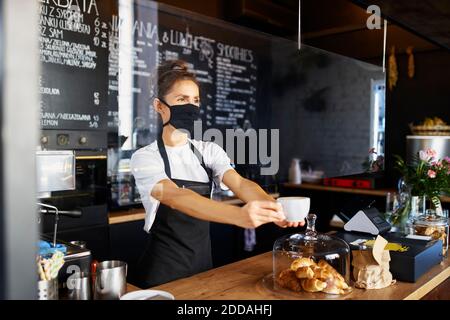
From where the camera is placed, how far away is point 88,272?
135cm

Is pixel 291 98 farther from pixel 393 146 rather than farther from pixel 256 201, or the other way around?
pixel 393 146

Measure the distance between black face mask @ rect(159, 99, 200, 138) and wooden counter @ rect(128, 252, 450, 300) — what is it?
0.59m

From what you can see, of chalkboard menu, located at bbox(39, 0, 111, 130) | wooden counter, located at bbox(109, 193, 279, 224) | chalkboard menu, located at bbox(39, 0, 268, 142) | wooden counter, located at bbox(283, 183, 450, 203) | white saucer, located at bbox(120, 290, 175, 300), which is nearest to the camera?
white saucer, located at bbox(120, 290, 175, 300)

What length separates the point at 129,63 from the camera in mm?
1944

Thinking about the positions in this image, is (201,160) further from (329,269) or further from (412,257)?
(412,257)

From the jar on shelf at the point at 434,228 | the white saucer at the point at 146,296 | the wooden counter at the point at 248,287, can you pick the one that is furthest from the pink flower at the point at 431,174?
the white saucer at the point at 146,296

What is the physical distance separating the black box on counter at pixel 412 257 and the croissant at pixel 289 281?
0.32 m

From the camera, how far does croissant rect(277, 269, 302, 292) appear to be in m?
1.44

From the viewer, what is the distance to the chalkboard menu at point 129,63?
1.92 m

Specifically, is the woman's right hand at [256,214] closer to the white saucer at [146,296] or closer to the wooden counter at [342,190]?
the white saucer at [146,296]

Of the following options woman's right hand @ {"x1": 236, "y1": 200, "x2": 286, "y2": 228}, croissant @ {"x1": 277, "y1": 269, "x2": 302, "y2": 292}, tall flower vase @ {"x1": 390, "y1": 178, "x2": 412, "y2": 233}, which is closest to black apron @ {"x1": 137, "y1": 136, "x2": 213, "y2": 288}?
woman's right hand @ {"x1": 236, "y1": 200, "x2": 286, "y2": 228}

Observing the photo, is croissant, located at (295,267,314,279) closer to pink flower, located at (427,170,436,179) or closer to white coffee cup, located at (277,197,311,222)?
white coffee cup, located at (277,197,311,222)

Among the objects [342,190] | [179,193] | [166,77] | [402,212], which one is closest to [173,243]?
[179,193]

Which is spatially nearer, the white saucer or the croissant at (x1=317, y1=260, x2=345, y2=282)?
the white saucer
